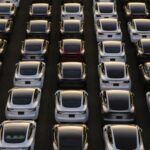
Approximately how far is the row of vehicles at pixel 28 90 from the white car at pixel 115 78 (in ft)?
9.76

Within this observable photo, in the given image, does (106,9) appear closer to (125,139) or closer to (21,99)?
(21,99)

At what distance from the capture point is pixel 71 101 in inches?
740

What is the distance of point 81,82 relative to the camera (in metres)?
20.7

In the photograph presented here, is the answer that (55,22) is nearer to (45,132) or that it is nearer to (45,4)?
(45,4)

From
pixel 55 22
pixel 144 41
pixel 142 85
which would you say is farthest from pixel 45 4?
pixel 142 85

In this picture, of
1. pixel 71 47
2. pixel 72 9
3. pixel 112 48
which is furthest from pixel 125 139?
pixel 72 9

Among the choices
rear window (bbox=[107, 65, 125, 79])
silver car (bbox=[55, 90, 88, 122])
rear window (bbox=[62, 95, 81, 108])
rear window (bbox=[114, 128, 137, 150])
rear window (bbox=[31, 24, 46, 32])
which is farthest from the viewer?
rear window (bbox=[31, 24, 46, 32])

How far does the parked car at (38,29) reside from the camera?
26.0m

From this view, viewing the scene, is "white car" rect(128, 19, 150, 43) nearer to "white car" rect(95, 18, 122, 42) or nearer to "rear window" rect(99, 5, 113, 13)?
"white car" rect(95, 18, 122, 42)

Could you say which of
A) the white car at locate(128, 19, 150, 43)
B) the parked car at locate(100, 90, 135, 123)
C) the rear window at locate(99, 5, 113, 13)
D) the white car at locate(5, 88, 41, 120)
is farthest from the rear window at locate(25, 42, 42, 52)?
the rear window at locate(99, 5, 113, 13)

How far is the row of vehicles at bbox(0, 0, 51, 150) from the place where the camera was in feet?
55.2

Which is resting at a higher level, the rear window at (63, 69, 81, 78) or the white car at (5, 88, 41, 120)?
the rear window at (63, 69, 81, 78)

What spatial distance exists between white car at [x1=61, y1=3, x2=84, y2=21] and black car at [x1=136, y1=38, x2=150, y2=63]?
5.93 m

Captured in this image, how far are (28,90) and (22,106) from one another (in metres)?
1.01
